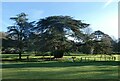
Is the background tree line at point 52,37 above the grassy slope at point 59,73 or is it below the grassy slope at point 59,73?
above

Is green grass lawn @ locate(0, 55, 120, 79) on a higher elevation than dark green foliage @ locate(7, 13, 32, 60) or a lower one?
lower

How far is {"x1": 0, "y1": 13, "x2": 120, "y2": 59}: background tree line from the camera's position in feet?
122

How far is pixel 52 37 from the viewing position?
Result: 36.5 m

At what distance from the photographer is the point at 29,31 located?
128 feet

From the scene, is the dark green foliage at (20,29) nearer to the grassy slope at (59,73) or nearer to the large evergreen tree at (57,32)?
the large evergreen tree at (57,32)

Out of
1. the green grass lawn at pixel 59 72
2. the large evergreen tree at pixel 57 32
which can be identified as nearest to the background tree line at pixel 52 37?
the large evergreen tree at pixel 57 32

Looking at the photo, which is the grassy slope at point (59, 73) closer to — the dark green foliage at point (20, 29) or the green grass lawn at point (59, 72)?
the green grass lawn at point (59, 72)

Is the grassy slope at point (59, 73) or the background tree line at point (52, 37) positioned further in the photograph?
the background tree line at point (52, 37)

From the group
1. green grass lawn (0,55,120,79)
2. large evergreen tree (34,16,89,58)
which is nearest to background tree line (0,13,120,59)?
large evergreen tree (34,16,89,58)

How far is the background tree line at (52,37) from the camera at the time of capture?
122 ft

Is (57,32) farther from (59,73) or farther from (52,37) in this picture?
(59,73)

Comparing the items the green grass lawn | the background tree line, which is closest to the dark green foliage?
the background tree line

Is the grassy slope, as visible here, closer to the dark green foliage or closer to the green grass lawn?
the green grass lawn

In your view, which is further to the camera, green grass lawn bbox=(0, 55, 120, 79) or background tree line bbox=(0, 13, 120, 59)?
background tree line bbox=(0, 13, 120, 59)
